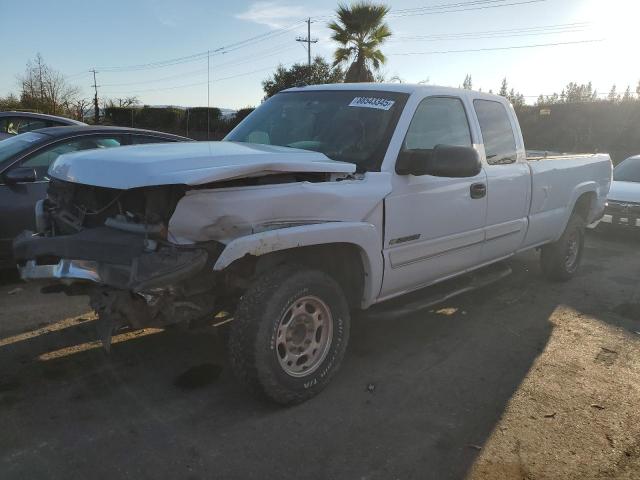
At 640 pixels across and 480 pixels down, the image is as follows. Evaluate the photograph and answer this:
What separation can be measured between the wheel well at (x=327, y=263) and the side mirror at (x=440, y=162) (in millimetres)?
698

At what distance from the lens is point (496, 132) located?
507 centimetres

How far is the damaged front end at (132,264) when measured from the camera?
9.27ft

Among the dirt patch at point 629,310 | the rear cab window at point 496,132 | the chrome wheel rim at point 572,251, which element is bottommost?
the dirt patch at point 629,310

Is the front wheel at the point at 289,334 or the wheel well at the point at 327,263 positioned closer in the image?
the front wheel at the point at 289,334

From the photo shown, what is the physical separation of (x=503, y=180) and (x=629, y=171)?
749 centimetres

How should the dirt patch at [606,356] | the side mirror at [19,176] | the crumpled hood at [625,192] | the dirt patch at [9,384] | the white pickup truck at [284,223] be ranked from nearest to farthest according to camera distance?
the white pickup truck at [284,223]
the dirt patch at [9,384]
the dirt patch at [606,356]
the side mirror at [19,176]
the crumpled hood at [625,192]

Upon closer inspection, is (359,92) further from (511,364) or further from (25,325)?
(25,325)

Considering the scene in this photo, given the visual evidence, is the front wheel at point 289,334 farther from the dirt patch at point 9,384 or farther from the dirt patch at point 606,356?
the dirt patch at point 606,356

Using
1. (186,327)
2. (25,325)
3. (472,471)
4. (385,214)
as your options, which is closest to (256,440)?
(186,327)

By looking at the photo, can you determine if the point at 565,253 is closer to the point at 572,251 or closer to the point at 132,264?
the point at 572,251

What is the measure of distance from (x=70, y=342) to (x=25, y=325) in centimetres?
59

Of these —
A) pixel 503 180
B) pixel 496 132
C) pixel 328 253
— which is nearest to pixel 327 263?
pixel 328 253

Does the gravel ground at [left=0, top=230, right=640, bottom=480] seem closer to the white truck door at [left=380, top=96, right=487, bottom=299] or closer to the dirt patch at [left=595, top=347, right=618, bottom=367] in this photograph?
the dirt patch at [left=595, top=347, right=618, bottom=367]

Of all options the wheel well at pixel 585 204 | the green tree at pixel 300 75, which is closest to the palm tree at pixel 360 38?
the green tree at pixel 300 75
